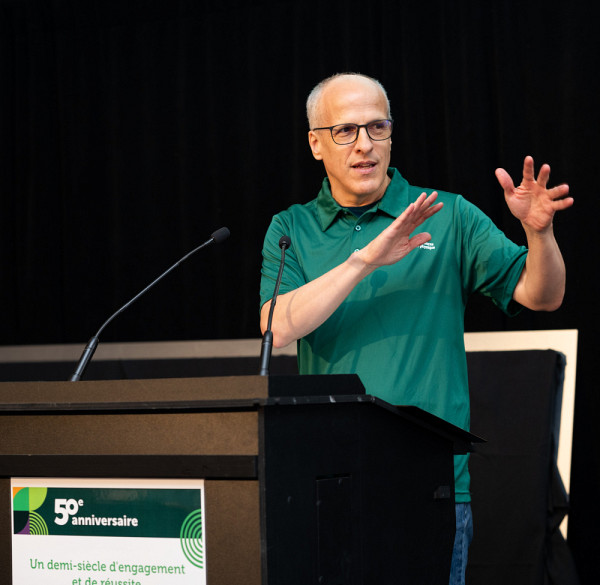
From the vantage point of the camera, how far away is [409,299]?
1.97m

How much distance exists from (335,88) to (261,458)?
3.61 ft

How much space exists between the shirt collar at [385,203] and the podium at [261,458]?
67cm

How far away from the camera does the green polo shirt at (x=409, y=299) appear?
1.90 meters

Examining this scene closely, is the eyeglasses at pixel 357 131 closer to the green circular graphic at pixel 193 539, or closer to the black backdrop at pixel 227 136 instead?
the green circular graphic at pixel 193 539

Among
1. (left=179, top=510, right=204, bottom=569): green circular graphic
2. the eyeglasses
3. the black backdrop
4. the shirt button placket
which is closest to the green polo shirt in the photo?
the shirt button placket

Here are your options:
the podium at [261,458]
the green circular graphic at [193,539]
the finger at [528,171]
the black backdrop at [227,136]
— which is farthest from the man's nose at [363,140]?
the black backdrop at [227,136]

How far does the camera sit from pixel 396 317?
1949mm

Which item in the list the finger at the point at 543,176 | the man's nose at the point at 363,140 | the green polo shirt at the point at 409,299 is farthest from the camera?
the man's nose at the point at 363,140

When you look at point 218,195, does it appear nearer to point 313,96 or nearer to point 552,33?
point 552,33

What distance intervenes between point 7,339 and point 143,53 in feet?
5.58

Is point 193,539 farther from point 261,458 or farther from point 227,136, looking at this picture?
point 227,136

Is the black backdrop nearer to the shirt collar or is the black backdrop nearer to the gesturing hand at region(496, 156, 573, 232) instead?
the shirt collar

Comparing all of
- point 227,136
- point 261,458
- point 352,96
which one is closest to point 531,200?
point 352,96

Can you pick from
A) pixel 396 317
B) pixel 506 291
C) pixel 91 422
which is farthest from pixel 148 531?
pixel 506 291
